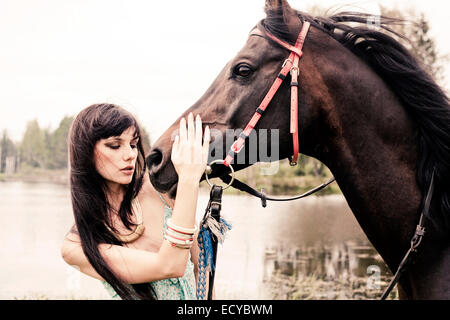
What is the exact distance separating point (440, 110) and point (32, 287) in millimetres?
10679

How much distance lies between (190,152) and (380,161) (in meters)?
1.03

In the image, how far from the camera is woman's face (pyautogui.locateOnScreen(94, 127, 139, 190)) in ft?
6.36

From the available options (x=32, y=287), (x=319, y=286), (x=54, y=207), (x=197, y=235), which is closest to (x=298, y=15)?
(x=197, y=235)

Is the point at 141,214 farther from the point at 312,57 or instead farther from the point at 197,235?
the point at 312,57

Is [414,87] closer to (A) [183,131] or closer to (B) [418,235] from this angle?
(B) [418,235]

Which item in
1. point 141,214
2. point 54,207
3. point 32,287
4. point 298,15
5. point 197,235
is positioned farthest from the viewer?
point 54,207

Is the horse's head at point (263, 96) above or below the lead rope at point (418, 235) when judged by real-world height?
above

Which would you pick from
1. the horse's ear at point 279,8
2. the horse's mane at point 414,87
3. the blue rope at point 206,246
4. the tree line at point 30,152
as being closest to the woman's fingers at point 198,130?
the blue rope at point 206,246

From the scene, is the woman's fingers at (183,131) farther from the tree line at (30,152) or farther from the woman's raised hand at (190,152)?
the tree line at (30,152)

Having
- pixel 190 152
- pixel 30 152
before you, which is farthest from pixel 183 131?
pixel 30 152

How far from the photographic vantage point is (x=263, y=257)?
12484 millimetres

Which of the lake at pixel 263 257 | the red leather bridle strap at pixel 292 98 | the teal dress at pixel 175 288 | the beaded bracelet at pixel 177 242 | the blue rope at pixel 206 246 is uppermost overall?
the red leather bridle strap at pixel 292 98

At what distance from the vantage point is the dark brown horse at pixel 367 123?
2041 millimetres

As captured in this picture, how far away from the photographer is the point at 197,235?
2.12m
